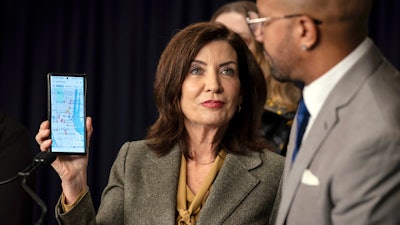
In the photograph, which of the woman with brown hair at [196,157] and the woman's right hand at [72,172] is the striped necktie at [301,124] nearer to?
the woman with brown hair at [196,157]

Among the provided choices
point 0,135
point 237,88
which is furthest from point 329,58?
point 0,135

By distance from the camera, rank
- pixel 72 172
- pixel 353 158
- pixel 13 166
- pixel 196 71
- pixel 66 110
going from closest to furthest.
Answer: pixel 353 158, pixel 66 110, pixel 72 172, pixel 196 71, pixel 13 166

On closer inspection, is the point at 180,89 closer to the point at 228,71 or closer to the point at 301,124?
the point at 228,71

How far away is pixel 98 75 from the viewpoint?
3867 mm

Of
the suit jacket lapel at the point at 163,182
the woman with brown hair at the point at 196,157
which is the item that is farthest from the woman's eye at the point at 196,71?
the suit jacket lapel at the point at 163,182

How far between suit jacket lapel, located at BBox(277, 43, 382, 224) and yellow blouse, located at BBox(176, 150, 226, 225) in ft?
2.12

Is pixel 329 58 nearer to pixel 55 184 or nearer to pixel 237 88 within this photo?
pixel 237 88

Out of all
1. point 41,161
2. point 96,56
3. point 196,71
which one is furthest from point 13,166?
point 96,56

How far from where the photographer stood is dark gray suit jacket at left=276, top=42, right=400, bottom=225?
3.96 ft

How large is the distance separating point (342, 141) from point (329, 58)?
0.54 feet

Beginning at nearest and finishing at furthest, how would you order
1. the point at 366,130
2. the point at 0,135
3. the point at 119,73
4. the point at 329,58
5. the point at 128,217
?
the point at 366,130 < the point at 329,58 < the point at 128,217 < the point at 0,135 < the point at 119,73

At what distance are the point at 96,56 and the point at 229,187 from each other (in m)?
2.02

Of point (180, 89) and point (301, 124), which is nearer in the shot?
point (301, 124)

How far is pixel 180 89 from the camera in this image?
2.08 metres
